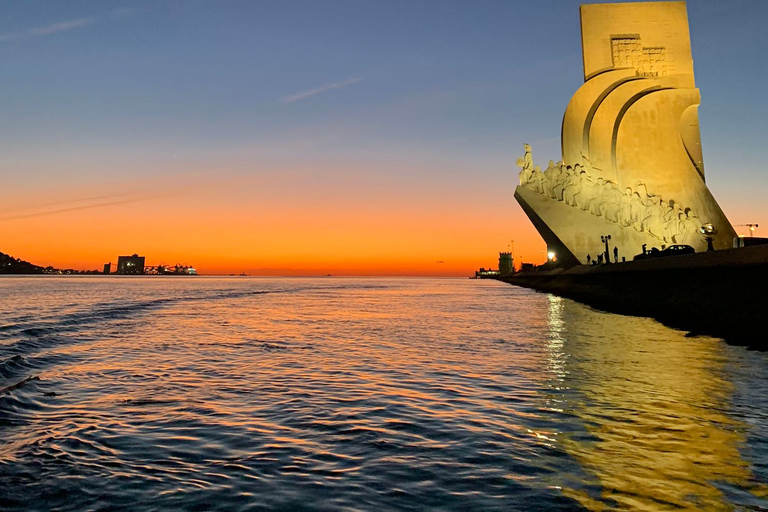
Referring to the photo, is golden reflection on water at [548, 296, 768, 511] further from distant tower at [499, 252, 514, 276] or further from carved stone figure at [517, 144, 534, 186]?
distant tower at [499, 252, 514, 276]

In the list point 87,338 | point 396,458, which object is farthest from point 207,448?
point 87,338

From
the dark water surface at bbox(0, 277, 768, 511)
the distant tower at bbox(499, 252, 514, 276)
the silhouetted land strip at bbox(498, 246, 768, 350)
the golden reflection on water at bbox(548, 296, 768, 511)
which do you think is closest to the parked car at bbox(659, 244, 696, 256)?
the silhouetted land strip at bbox(498, 246, 768, 350)

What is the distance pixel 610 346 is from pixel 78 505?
9756 mm

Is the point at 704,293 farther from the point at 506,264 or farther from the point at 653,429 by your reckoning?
the point at 506,264

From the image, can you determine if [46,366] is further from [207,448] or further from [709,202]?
[709,202]

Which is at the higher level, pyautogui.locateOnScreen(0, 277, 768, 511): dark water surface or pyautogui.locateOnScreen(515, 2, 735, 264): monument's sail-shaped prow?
pyautogui.locateOnScreen(515, 2, 735, 264): monument's sail-shaped prow

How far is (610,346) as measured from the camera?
1058 cm

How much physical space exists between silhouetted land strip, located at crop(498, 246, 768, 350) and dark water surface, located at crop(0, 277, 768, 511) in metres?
2.75

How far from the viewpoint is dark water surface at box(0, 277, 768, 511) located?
10.4 feet

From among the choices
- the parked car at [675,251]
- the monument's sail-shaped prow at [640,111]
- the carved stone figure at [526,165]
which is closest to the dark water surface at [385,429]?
the parked car at [675,251]

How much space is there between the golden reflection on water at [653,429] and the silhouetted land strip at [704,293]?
3.13 m

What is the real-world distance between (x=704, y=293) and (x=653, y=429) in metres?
13.5

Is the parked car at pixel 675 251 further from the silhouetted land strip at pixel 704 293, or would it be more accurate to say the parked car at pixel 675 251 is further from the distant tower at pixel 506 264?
the distant tower at pixel 506 264

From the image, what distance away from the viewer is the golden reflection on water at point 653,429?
316cm
